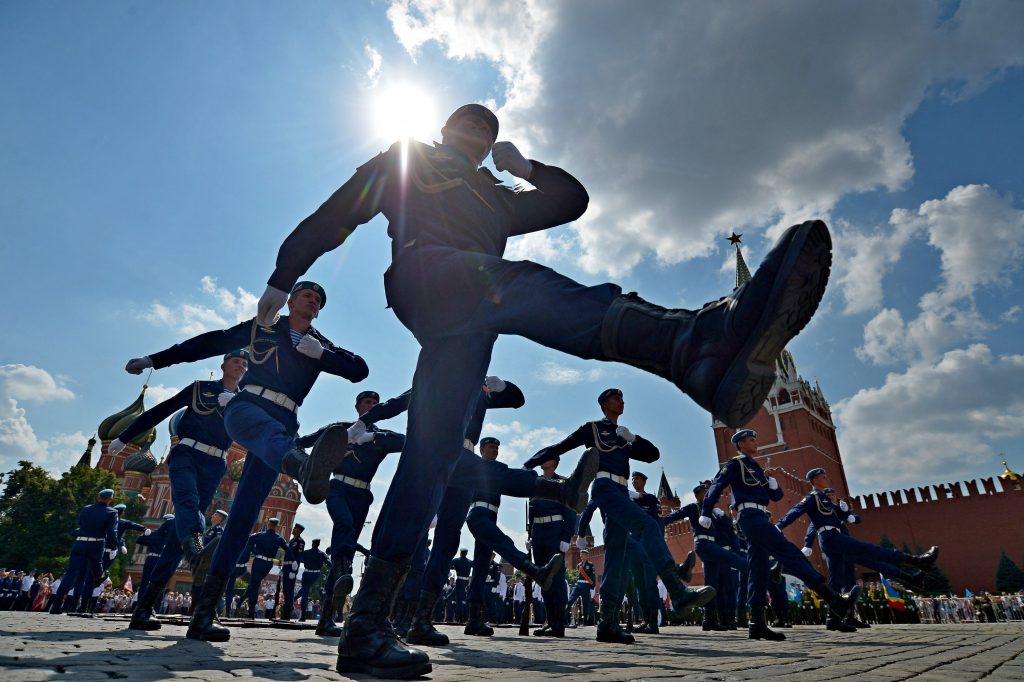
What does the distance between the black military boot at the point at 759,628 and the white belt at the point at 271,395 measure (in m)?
5.19

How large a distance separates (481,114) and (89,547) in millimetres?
11446

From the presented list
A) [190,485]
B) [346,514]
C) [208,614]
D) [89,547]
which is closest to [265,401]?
[208,614]

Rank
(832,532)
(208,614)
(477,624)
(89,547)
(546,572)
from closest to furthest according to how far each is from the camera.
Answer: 1. (208,614)
2. (546,572)
3. (477,624)
4. (832,532)
5. (89,547)

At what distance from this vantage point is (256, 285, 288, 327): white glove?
248cm

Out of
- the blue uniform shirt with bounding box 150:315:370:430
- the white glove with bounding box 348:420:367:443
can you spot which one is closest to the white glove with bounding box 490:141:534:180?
the blue uniform shirt with bounding box 150:315:370:430

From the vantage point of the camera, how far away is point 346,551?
5.98 metres

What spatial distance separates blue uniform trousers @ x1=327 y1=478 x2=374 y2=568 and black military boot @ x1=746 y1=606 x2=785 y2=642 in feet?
14.2

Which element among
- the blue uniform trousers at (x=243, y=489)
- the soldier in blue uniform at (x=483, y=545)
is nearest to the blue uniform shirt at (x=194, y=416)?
the blue uniform trousers at (x=243, y=489)

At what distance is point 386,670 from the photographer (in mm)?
1859

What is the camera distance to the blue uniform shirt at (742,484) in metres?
6.95

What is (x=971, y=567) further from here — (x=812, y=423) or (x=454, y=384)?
(x=454, y=384)

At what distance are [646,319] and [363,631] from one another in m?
1.48

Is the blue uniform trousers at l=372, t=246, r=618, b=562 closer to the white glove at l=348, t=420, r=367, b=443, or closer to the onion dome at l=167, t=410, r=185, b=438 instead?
the white glove at l=348, t=420, r=367, b=443

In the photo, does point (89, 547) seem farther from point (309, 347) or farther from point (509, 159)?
point (509, 159)
